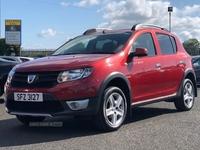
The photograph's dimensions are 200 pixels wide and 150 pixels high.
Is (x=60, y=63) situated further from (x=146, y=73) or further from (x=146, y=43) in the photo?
(x=146, y=43)

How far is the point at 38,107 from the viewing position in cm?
562

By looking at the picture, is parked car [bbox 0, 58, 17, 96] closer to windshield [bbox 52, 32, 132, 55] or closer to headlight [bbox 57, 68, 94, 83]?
windshield [bbox 52, 32, 132, 55]

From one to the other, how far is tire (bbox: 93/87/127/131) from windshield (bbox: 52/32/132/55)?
30.7 inches

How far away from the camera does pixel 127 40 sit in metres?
6.58

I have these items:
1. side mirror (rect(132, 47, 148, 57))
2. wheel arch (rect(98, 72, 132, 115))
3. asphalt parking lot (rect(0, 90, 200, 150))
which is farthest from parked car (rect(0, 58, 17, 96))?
side mirror (rect(132, 47, 148, 57))

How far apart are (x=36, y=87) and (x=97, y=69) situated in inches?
37.7

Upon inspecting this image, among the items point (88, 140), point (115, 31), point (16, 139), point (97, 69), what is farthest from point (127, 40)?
point (16, 139)

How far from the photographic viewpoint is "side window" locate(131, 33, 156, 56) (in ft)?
22.4

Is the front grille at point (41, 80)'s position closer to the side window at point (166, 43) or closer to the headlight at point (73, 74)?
the headlight at point (73, 74)

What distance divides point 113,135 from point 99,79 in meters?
0.88

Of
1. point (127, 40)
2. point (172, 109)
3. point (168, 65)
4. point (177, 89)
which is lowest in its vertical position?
point (172, 109)

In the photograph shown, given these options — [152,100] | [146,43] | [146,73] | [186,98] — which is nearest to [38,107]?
[146,73]

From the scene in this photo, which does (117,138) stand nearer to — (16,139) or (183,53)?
(16,139)

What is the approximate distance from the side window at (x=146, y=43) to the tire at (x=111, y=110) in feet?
3.71
